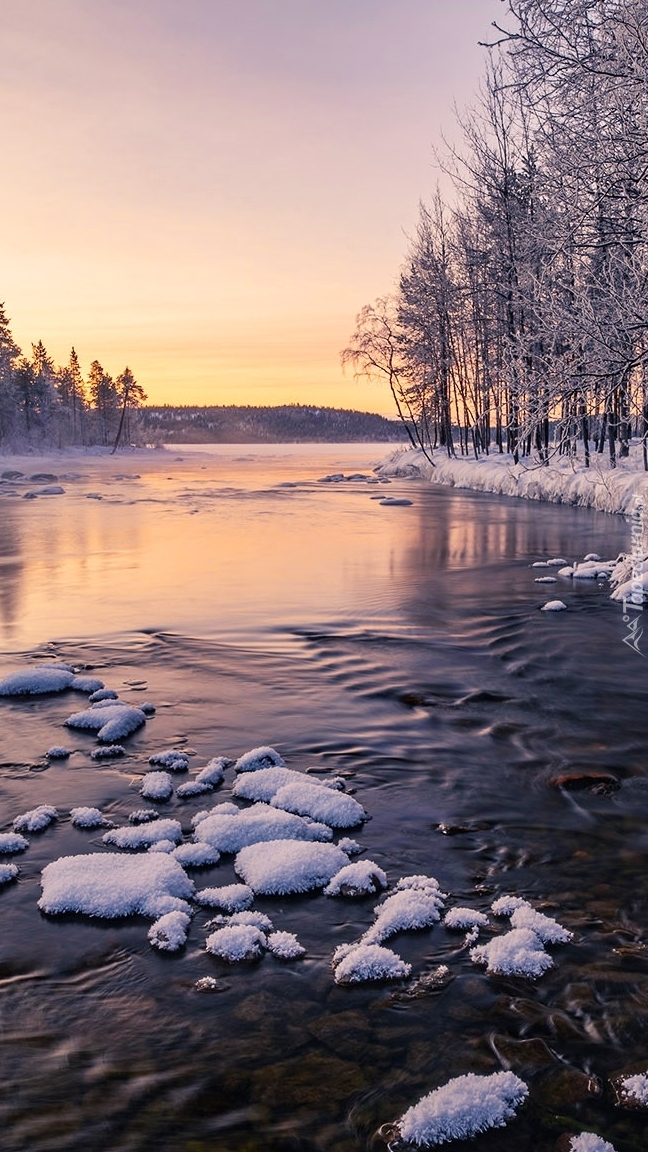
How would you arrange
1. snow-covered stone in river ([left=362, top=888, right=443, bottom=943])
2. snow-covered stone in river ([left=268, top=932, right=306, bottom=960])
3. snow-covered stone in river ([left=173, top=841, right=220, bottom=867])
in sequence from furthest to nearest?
snow-covered stone in river ([left=173, top=841, right=220, bottom=867]) < snow-covered stone in river ([left=362, top=888, right=443, bottom=943]) < snow-covered stone in river ([left=268, top=932, right=306, bottom=960])

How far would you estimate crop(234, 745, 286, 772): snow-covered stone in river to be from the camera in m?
5.70

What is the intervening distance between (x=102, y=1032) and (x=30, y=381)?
282 ft

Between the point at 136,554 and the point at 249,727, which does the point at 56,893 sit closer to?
the point at 249,727

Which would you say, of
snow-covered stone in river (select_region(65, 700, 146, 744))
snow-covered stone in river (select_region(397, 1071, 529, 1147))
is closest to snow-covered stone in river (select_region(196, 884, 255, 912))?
snow-covered stone in river (select_region(397, 1071, 529, 1147))

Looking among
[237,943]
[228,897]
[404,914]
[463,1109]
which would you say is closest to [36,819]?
[228,897]

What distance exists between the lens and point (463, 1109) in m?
2.74

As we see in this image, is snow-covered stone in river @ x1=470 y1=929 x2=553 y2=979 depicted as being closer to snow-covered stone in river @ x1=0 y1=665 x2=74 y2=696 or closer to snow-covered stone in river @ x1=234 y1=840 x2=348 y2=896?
snow-covered stone in river @ x1=234 y1=840 x2=348 y2=896

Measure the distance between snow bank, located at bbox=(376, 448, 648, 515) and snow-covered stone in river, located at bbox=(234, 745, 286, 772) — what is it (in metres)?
10.2

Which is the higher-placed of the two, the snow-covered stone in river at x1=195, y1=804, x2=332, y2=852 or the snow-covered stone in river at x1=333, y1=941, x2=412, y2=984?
the snow-covered stone in river at x1=195, y1=804, x2=332, y2=852

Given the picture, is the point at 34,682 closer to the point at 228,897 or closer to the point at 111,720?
the point at 111,720

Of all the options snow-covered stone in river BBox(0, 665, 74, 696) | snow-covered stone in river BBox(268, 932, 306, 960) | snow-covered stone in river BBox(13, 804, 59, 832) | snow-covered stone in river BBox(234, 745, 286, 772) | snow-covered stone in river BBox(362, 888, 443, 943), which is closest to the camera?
snow-covered stone in river BBox(268, 932, 306, 960)

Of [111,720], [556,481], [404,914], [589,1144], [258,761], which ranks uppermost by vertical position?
[556,481]

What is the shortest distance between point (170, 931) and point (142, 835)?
94 centimetres

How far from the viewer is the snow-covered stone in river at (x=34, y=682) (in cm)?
753
